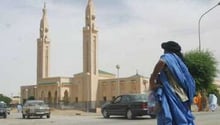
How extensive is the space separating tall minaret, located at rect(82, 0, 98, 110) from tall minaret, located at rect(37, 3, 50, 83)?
43.3ft

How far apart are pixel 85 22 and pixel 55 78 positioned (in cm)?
1372

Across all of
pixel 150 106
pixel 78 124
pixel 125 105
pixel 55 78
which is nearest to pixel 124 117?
pixel 125 105

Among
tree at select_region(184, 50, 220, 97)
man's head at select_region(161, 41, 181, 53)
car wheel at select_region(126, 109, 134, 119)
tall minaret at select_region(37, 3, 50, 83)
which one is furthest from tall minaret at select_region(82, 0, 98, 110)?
man's head at select_region(161, 41, 181, 53)

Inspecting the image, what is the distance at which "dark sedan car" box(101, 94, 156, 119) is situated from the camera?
1095 inches

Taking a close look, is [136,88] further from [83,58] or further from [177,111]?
[177,111]

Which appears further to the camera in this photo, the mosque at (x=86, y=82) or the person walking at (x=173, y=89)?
the mosque at (x=86, y=82)

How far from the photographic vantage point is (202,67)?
164ft

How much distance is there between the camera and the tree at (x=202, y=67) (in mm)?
50094

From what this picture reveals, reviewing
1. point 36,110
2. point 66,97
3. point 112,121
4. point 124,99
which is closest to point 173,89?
point 112,121

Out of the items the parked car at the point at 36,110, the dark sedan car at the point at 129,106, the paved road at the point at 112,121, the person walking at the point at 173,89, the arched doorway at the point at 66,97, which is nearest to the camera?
the person walking at the point at 173,89

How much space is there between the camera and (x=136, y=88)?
8756 centimetres

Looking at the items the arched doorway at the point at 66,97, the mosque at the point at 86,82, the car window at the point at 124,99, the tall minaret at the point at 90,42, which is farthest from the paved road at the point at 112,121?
the arched doorway at the point at 66,97

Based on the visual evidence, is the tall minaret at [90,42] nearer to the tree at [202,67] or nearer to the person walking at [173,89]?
the tree at [202,67]

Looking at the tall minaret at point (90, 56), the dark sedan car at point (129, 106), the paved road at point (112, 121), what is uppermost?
the tall minaret at point (90, 56)
